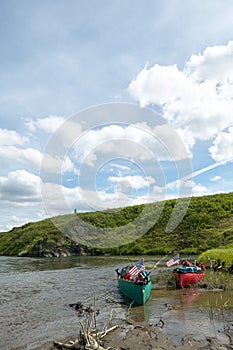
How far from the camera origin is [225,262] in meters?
38.7

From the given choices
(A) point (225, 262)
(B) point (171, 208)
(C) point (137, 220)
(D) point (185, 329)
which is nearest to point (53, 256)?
(C) point (137, 220)

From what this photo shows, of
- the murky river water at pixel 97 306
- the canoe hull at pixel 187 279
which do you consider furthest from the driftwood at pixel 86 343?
the canoe hull at pixel 187 279

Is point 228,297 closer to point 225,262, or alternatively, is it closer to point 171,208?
point 225,262

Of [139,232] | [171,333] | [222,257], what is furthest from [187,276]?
[139,232]

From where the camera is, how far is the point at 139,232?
105 m

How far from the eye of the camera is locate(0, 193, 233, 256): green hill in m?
84.4

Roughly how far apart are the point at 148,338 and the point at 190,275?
50.4 feet

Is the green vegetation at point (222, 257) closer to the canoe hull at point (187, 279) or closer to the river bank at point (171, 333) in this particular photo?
the canoe hull at point (187, 279)

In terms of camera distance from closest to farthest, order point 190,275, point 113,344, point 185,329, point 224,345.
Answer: point 224,345
point 113,344
point 185,329
point 190,275

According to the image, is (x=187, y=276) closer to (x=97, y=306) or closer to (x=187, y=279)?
(x=187, y=279)

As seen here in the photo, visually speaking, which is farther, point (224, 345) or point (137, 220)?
point (137, 220)

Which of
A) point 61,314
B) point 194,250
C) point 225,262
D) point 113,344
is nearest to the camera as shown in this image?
point 113,344

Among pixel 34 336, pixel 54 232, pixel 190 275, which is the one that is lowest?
pixel 34 336

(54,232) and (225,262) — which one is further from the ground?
(54,232)
